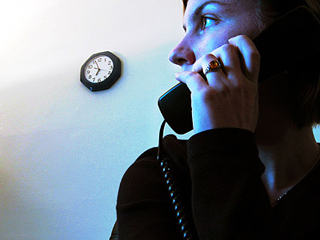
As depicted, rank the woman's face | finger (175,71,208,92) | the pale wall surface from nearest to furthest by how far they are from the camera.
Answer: finger (175,71,208,92)
the woman's face
the pale wall surface

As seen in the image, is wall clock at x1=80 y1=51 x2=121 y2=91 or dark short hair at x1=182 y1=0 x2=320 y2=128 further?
wall clock at x1=80 y1=51 x2=121 y2=91

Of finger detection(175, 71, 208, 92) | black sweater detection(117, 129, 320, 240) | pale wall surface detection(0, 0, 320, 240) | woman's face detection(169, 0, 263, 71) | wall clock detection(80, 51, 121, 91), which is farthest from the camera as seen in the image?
wall clock detection(80, 51, 121, 91)

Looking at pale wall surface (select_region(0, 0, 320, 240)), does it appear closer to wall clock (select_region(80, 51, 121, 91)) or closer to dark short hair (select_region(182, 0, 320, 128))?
wall clock (select_region(80, 51, 121, 91))

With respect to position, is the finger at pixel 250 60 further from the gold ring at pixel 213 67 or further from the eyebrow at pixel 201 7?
the eyebrow at pixel 201 7

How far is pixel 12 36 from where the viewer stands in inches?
86.5

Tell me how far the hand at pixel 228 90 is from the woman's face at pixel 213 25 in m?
0.15

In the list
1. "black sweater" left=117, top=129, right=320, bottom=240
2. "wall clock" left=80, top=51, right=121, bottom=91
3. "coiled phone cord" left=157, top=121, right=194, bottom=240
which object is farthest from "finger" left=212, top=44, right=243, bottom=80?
"wall clock" left=80, top=51, right=121, bottom=91

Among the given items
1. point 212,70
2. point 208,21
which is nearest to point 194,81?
point 212,70

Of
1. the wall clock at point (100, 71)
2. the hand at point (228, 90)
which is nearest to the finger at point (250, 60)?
the hand at point (228, 90)

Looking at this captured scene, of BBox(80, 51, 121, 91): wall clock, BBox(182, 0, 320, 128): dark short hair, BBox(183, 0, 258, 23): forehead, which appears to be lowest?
BBox(182, 0, 320, 128): dark short hair

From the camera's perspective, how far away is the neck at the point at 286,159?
29.3 inches

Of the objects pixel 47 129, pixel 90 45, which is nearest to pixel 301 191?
pixel 47 129

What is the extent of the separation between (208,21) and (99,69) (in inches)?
45.7

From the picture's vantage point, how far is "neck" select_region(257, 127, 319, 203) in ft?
2.44
